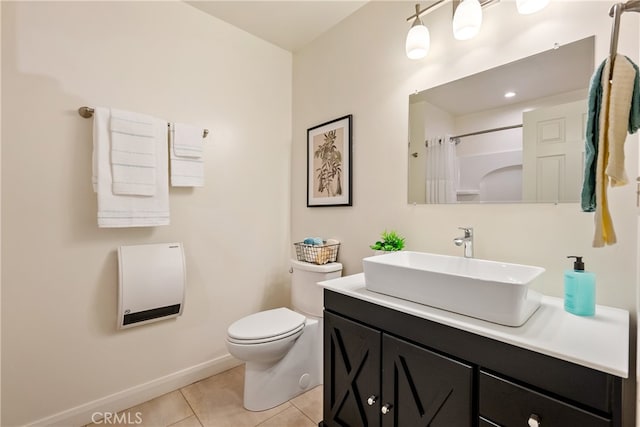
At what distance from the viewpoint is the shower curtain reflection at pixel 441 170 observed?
4.94 feet

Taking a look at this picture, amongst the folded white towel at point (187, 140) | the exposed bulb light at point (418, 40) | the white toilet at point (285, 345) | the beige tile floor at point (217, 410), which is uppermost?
the exposed bulb light at point (418, 40)

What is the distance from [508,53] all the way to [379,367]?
4.84 feet

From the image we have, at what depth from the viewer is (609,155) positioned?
73 cm

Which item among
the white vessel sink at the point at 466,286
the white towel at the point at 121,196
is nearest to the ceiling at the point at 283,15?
the white towel at the point at 121,196

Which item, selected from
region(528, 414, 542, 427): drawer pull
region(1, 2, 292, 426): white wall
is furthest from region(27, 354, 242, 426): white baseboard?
region(528, 414, 542, 427): drawer pull

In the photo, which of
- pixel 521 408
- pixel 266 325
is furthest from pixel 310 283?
pixel 521 408

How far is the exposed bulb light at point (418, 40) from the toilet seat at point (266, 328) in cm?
162

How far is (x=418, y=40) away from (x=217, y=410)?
229 cm

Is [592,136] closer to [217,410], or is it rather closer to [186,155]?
[186,155]

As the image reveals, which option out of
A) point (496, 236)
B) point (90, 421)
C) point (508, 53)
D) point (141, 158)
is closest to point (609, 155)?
point (496, 236)

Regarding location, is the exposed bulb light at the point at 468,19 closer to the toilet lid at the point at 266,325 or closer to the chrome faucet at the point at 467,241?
the chrome faucet at the point at 467,241

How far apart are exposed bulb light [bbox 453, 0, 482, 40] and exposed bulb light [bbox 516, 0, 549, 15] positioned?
0.48 feet

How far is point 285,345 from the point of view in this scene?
1.64m

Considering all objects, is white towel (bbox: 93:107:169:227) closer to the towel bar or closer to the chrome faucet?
the towel bar
